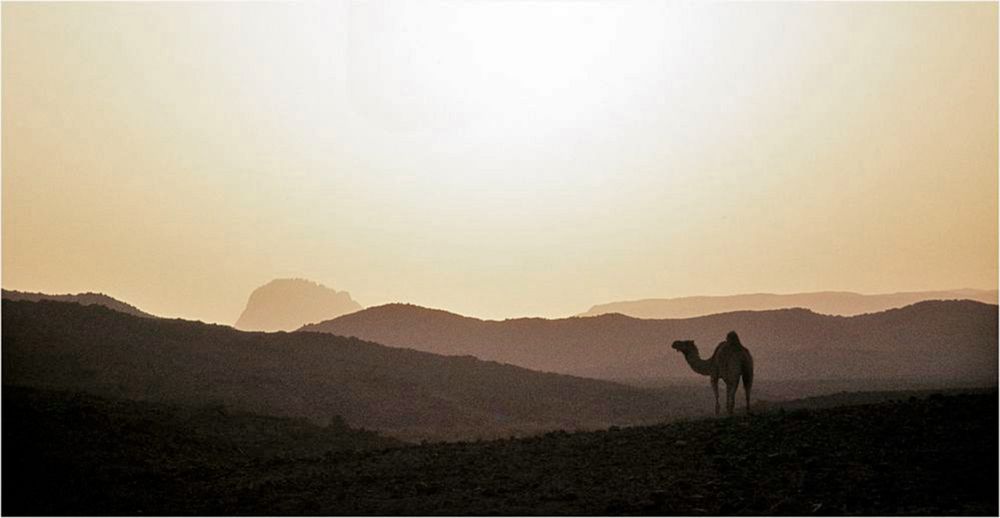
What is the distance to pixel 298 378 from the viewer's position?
140 feet

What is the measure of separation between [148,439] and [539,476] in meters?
9.89

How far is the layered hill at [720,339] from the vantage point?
322ft

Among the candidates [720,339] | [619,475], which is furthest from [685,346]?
[720,339]

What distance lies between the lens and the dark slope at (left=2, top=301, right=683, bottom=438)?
3688cm

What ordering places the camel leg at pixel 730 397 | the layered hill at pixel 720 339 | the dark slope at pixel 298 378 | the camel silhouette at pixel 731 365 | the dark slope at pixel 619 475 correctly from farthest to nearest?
the layered hill at pixel 720 339 < the dark slope at pixel 298 378 < the camel silhouette at pixel 731 365 < the camel leg at pixel 730 397 < the dark slope at pixel 619 475

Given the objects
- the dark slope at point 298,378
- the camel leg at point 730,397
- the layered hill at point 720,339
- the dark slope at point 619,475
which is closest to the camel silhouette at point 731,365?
the camel leg at point 730,397

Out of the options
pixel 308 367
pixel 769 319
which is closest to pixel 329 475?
pixel 308 367

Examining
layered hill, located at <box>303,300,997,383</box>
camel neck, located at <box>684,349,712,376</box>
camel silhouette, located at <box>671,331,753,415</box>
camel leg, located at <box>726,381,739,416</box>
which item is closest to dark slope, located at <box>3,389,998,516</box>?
camel leg, located at <box>726,381,739,416</box>

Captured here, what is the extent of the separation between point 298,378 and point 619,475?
96.7 feet

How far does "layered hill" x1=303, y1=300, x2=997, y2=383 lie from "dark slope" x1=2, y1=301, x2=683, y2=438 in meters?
A: 45.3

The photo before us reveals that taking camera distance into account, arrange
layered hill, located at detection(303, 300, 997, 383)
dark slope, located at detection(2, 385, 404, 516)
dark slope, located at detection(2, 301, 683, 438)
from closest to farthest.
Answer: dark slope, located at detection(2, 385, 404, 516), dark slope, located at detection(2, 301, 683, 438), layered hill, located at detection(303, 300, 997, 383)

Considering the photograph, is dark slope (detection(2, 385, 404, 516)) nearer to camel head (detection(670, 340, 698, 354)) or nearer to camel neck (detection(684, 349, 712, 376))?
camel head (detection(670, 340, 698, 354))

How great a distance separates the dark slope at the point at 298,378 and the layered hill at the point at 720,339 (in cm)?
4533

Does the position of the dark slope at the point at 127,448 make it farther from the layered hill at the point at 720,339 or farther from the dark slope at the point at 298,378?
the layered hill at the point at 720,339
